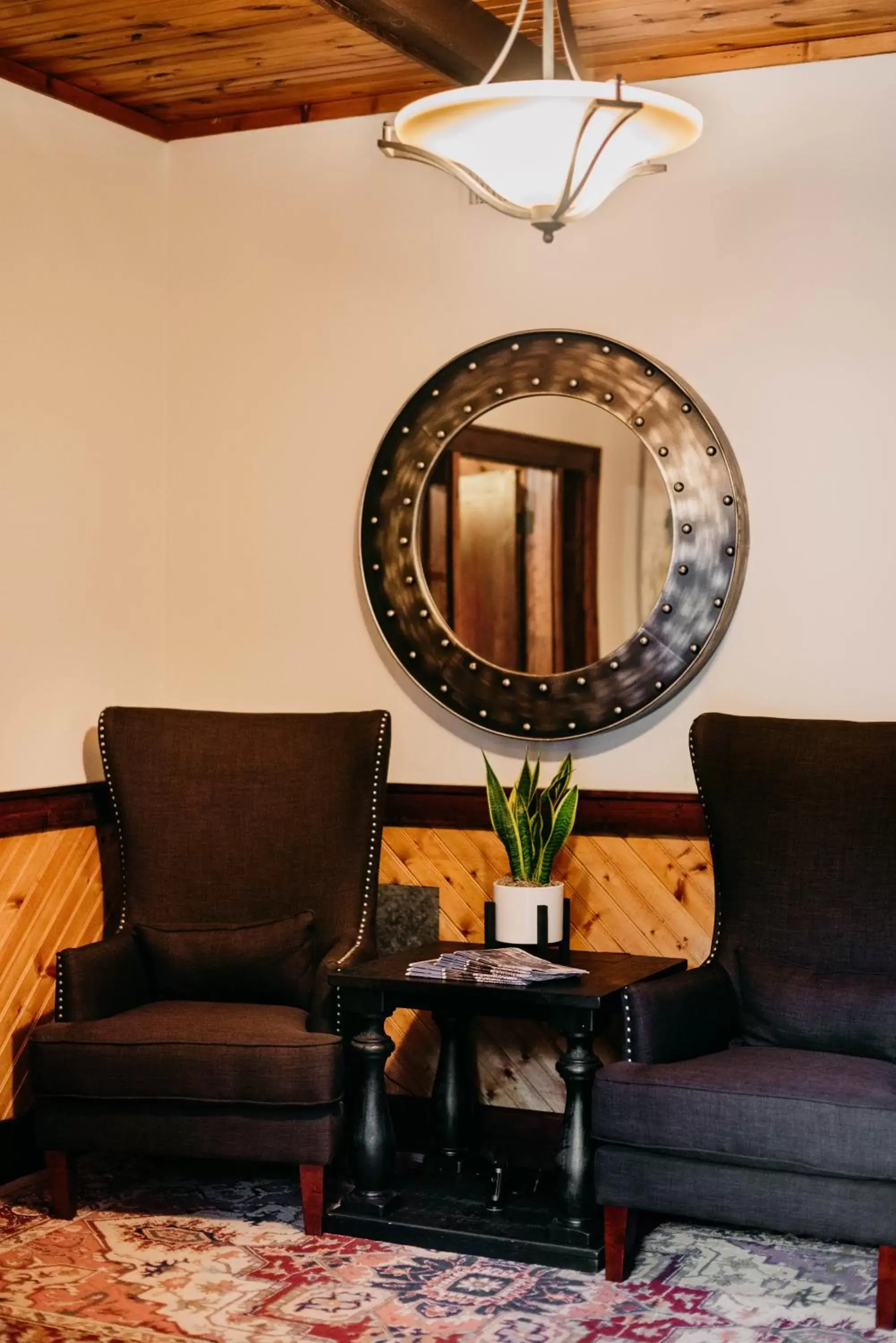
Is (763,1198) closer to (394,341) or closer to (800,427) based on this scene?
(800,427)

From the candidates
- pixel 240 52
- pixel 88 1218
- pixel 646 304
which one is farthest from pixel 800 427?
pixel 88 1218

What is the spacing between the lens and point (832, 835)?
11.9 feet

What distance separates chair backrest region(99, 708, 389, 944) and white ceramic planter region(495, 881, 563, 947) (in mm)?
372

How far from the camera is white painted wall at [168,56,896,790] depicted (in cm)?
389

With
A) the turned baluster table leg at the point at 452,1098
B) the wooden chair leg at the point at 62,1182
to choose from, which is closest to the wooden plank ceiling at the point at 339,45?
the turned baluster table leg at the point at 452,1098

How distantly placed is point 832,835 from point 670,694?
0.62 metres

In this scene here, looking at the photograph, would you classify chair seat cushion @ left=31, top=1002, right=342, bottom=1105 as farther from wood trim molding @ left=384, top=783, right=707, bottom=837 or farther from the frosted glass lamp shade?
the frosted glass lamp shade

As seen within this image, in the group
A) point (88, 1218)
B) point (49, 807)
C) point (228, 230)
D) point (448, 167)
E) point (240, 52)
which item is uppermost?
point (240, 52)

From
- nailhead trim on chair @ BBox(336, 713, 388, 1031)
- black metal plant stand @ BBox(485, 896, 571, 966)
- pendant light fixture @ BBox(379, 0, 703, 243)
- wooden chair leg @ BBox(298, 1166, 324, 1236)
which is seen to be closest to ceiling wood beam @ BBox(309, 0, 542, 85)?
pendant light fixture @ BBox(379, 0, 703, 243)

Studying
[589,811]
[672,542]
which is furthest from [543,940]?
[672,542]

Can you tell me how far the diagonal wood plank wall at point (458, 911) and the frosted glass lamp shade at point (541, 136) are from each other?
1.81 metres

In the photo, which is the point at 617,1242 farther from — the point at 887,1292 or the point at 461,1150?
the point at 461,1150

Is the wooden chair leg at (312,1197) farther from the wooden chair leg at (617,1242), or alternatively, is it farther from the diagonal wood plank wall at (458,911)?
the diagonal wood plank wall at (458,911)

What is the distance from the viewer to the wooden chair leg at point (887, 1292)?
3045 mm
